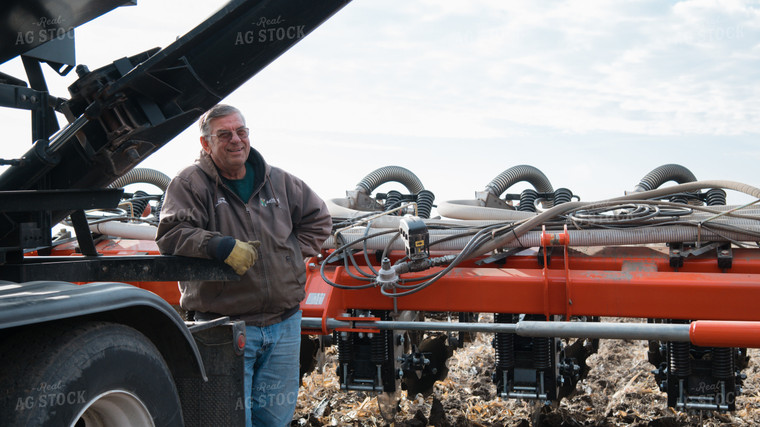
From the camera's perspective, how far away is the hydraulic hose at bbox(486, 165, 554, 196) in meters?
5.87

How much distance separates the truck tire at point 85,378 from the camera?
1862mm

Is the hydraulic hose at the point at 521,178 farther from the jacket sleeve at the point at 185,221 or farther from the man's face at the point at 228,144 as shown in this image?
the jacket sleeve at the point at 185,221

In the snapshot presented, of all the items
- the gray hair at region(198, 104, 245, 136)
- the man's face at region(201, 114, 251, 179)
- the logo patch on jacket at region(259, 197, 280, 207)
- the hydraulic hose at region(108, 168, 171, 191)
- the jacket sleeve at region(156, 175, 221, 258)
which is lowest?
the jacket sleeve at region(156, 175, 221, 258)

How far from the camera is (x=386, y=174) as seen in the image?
6203 mm

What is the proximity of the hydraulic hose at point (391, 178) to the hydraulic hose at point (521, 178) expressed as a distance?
2.39ft

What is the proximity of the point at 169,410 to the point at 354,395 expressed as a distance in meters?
3.22

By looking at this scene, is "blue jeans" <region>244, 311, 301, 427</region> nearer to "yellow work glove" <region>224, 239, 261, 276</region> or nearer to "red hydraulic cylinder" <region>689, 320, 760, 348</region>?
"yellow work glove" <region>224, 239, 261, 276</region>

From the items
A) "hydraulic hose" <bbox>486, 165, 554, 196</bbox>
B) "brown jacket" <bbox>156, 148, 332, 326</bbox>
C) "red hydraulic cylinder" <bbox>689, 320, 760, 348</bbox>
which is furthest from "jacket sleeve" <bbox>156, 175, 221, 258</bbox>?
"hydraulic hose" <bbox>486, 165, 554, 196</bbox>

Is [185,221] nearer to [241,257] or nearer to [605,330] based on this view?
[241,257]

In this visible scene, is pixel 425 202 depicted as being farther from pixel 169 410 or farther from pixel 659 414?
pixel 169 410

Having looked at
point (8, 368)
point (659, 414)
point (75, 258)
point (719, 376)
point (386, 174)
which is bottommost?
point (659, 414)

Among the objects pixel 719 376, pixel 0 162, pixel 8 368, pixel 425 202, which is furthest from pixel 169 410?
pixel 425 202

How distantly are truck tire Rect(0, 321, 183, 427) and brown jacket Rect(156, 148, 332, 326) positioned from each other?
67 cm

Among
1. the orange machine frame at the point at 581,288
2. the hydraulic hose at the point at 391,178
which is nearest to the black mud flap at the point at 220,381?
the orange machine frame at the point at 581,288
